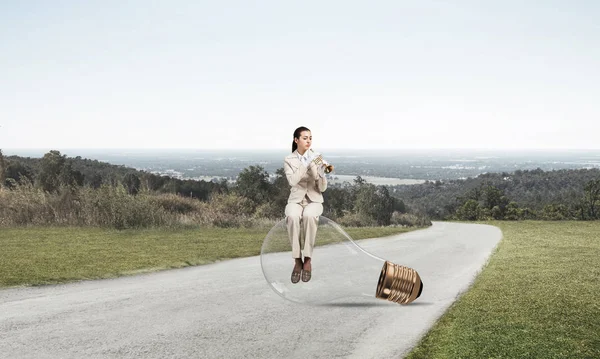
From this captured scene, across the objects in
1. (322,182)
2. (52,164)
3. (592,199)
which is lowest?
(592,199)

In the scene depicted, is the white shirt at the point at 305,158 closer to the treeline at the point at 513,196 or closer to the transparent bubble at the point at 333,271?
the transparent bubble at the point at 333,271

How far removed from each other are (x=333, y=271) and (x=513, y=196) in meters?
50.5

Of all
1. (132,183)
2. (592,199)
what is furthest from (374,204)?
(592,199)

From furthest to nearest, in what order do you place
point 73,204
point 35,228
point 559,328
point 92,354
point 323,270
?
point 73,204 < point 35,228 < point 559,328 < point 92,354 < point 323,270

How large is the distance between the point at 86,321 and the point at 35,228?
12960mm

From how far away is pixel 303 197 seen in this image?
5348 mm

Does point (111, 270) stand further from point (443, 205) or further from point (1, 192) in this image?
point (443, 205)

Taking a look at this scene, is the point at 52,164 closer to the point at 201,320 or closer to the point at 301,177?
the point at 201,320

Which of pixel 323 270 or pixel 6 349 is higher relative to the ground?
pixel 323 270

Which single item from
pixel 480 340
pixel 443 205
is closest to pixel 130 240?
pixel 480 340

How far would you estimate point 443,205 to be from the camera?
5209 cm

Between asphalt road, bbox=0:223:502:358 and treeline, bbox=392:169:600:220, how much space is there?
30.7 m

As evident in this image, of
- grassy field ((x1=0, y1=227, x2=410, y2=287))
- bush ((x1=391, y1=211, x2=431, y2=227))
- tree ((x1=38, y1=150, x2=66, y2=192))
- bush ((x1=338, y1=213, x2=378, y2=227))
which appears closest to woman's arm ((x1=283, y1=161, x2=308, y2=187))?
grassy field ((x1=0, y1=227, x2=410, y2=287))

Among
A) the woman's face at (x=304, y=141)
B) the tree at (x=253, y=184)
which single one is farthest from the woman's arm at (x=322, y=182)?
the tree at (x=253, y=184)
